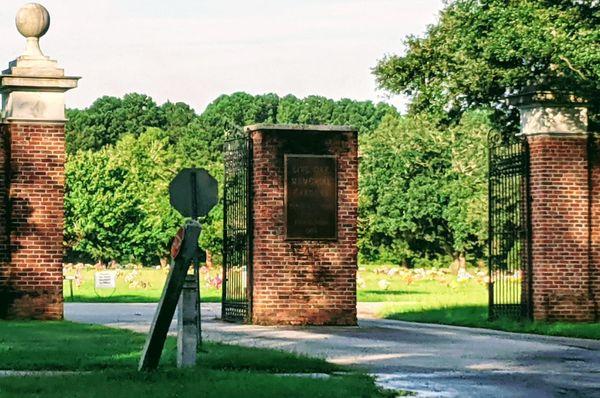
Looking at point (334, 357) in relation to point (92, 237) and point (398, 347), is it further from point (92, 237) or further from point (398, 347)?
point (92, 237)

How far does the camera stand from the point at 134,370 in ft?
51.5

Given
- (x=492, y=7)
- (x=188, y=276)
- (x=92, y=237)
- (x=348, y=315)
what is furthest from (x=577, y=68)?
(x=92, y=237)

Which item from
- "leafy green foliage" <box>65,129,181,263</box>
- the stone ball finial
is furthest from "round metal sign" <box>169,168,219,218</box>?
"leafy green foliage" <box>65,129,181,263</box>

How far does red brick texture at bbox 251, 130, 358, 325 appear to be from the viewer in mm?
26656

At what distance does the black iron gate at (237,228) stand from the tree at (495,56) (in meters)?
3.96

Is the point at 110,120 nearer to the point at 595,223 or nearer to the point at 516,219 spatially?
the point at 516,219

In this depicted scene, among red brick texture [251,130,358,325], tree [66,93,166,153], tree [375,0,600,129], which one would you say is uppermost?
tree [66,93,166,153]

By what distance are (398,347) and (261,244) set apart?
5656 millimetres

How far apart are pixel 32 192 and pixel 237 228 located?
4.15 meters

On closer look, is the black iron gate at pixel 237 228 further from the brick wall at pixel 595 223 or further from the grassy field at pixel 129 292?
the grassy field at pixel 129 292

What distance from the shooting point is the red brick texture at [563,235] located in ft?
87.6

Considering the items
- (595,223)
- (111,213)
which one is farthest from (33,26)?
(111,213)

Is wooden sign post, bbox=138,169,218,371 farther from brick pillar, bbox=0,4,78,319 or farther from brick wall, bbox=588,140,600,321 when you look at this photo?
brick wall, bbox=588,140,600,321

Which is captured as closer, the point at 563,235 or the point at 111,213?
the point at 563,235
